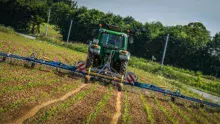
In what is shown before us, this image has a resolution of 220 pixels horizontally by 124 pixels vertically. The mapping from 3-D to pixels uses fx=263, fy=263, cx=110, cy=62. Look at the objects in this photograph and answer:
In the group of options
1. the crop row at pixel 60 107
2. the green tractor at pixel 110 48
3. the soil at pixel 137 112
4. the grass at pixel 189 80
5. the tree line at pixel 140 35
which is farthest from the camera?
the tree line at pixel 140 35

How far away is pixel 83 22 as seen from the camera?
54.4 m

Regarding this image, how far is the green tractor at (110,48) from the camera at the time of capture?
531 inches

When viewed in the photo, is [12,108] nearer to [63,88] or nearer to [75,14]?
[63,88]

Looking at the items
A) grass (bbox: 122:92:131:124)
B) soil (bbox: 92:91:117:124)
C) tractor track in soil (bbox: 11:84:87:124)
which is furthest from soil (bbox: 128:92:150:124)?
tractor track in soil (bbox: 11:84:87:124)

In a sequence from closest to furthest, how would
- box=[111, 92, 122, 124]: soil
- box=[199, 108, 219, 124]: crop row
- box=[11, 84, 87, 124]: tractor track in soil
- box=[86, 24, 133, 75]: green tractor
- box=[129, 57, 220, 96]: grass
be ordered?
box=[11, 84, 87, 124]: tractor track in soil
box=[111, 92, 122, 124]: soil
box=[199, 108, 219, 124]: crop row
box=[86, 24, 133, 75]: green tractor
box=[129, 57, 220, 96]: grass

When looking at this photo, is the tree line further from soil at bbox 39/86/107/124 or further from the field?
soil at bbox 39/86/107/124

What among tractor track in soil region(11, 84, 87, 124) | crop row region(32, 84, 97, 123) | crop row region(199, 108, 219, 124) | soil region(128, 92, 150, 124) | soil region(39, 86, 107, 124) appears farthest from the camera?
crop row region(199, 108, 219, 124)

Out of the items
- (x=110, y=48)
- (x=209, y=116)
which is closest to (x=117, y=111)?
(x=209, y=116)

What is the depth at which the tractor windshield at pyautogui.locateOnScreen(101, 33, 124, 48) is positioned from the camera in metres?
14.1

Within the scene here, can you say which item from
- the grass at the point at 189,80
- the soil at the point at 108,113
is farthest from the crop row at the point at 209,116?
the grass at the point at 189,80

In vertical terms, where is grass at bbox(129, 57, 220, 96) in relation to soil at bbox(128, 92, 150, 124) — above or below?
below

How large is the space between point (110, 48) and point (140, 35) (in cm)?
4122

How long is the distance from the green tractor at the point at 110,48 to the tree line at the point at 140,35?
111 feet

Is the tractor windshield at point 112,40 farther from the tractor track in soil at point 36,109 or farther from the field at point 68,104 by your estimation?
the tractor track in soil at point 36,109
